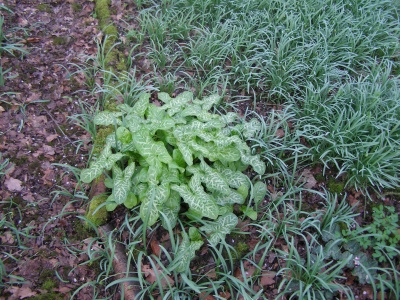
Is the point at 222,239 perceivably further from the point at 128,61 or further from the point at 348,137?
the point at 128,61

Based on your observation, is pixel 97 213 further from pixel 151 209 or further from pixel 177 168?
pixel 177 168

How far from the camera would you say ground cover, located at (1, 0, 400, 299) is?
2.31 meters

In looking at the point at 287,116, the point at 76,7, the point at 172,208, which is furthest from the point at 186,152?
the point at 76,7

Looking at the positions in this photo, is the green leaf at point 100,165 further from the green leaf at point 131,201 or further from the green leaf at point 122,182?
the green leaf at point 131,201

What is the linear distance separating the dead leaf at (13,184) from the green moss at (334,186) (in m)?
2.56

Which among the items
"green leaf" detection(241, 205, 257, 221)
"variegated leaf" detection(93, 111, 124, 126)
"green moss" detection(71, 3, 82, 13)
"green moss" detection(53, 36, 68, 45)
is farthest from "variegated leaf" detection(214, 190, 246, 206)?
"green moss" detection(71, 3, 82, 13)

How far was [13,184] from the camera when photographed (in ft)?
8.69

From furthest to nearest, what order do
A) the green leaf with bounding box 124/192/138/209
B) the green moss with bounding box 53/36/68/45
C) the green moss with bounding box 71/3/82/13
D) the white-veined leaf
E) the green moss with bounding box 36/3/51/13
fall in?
the green moss with bounding box 71/3/82/13
the green moss with bounding box 36/3/51/13
the green moss with bounding box 53/36/68/45
the green leaf with bounding box 124/192/138/209
the white-veined leaf

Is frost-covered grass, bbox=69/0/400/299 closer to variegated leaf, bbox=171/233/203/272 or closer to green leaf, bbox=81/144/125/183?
variegated leaf, bbox=171/233/203/272

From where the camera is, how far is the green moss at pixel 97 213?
8.14 feet

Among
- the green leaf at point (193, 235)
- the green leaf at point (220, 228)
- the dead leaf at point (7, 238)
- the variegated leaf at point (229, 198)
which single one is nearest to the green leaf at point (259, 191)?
the variegated leaf at point (229, 198)

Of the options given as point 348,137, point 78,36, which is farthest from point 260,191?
point 78,36

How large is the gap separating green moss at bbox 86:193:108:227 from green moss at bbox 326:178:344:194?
6.14 ft

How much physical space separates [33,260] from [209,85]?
2.20 meters
